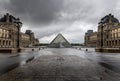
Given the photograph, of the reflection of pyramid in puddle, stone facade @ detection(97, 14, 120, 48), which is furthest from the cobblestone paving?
the reflection of pyramid in puddle

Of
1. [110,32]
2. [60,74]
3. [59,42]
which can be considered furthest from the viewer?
[59,42]

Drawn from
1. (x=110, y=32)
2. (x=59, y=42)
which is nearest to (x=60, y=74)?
(x=110, y=32)

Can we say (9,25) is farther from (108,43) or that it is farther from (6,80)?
(6,80)

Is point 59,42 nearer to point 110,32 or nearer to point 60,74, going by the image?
point 110,32

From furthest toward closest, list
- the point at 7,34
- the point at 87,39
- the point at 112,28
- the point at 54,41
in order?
1. the point at 87,39
2. the point at 54,41
3. the point at 112,28
4. the point at 7,34

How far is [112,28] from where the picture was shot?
79.5 meters

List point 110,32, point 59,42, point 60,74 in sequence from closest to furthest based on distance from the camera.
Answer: point 60,74 → point 110,32 → point 59,42

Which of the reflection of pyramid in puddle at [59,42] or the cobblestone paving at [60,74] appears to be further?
the reflection of pyramid in puddle at [59,42]

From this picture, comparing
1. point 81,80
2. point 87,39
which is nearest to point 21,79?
point 81,80

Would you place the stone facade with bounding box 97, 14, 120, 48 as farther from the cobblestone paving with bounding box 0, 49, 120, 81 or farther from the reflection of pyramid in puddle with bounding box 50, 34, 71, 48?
the cobblestone paving with bounding box 0, 49, 120, 81

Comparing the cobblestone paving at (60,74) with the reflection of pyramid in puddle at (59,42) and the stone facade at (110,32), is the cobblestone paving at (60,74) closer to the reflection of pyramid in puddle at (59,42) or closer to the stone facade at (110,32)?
the stone facade at (110,32)

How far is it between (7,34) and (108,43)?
2314 inches

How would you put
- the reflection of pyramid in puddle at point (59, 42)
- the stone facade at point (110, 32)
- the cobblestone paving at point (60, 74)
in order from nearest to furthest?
the cobblestone paving at point (60, 74) → the stone facade at point (110, 32) → the reflection of pyramid in puddle at point (59, 42)

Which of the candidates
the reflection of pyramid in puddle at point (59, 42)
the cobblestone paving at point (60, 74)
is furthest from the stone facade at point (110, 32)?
the cobblestone paving at point (60, 74)
